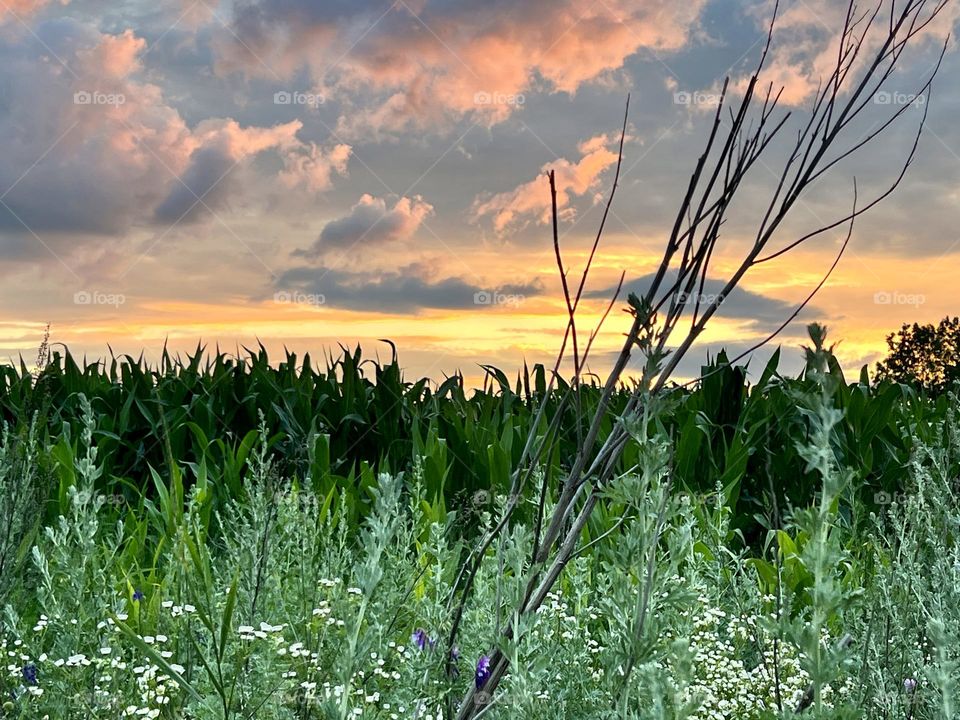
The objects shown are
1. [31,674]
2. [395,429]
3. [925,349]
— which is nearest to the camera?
[31,674]

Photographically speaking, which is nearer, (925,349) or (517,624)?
(517,624)

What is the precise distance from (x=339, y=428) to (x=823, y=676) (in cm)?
647

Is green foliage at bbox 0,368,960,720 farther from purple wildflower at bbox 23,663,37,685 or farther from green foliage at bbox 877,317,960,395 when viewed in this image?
green foliage at bbox 877,317,960,395

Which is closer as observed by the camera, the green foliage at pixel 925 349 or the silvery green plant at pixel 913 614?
the silvery green plant at pixel 913 614

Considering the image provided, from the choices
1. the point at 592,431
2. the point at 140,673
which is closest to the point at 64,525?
the point at 140,673

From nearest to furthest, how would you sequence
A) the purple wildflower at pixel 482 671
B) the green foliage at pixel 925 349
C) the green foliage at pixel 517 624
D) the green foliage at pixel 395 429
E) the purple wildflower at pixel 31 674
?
the green foliage at pixel 517 624, the purple wildflower at pixel 482 671, the purple wildflower at pixel 31 674, the green foliage at pixel 395 429, the green foliage at pixel 925 349

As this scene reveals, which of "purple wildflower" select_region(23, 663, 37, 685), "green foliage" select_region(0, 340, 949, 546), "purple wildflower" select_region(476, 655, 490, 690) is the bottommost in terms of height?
"purple wildflower" select_region(23, 663, 37, 685)

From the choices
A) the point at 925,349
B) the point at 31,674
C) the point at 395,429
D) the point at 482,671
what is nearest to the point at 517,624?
the point at 482,671

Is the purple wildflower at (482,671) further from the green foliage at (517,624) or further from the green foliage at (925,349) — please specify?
the green foliage at (925,349)

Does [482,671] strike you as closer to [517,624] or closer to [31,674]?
[517,624]

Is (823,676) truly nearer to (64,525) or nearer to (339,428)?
(64,525)

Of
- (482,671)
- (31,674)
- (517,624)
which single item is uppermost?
(517,624)

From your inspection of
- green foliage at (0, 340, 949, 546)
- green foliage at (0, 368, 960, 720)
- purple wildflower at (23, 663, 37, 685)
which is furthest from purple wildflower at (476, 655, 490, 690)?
green foliage at (0, 340, 949, 546)

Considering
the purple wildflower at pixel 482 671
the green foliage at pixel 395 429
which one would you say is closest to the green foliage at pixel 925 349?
the green foliage at pixel 395 429
